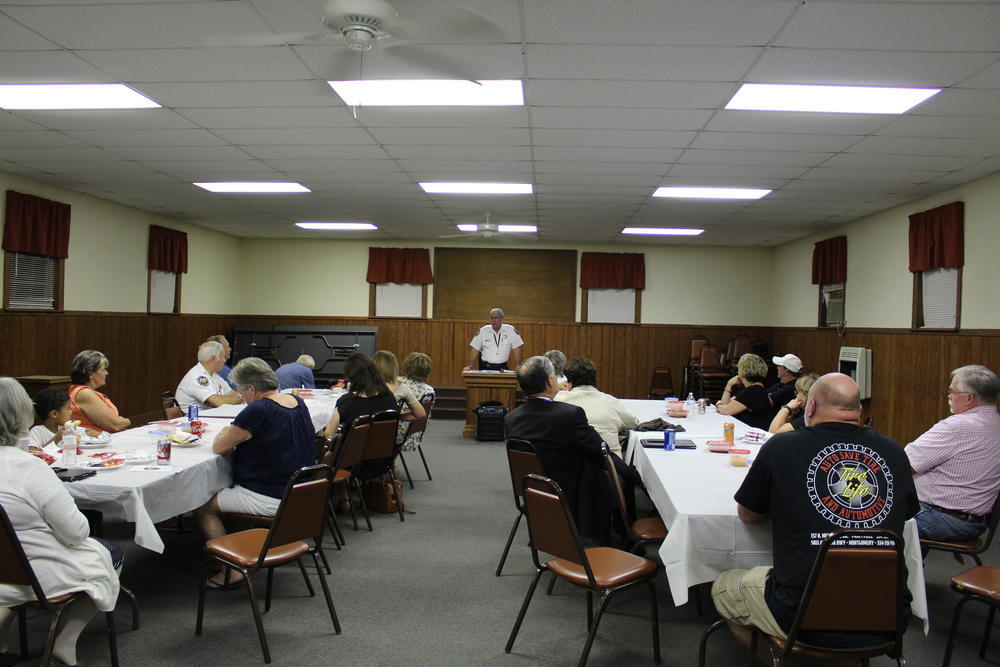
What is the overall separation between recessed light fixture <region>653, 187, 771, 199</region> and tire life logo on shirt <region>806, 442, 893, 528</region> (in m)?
5.53

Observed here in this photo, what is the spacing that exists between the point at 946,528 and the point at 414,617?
2.70 metres

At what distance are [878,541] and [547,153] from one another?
4544 millimetres

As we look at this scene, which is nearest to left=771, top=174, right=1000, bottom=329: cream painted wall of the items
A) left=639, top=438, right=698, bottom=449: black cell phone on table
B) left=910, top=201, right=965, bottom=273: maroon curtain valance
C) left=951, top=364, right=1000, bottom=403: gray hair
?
left=910, top=201, right=965, bottom=273: maroon curtain valance

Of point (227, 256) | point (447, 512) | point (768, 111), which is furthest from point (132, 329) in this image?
point (768, 111)

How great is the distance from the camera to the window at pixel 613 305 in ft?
41.2

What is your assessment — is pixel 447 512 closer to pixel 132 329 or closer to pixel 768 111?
pixel 768 111

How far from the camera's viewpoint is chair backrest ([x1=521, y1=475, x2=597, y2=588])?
2.78m

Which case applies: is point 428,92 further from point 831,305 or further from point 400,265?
point 400,265

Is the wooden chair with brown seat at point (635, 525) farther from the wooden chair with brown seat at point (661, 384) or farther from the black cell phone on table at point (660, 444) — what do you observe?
the wooden chair with brown seat at point (661, 384)

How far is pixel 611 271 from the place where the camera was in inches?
489

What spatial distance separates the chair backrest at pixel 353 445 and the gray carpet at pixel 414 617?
569 mm

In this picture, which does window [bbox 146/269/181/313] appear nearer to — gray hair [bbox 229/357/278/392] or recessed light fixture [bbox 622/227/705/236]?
recessed light fixture [bbox 622/227/705/236]

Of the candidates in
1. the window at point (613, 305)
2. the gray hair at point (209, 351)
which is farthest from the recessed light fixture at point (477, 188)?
the window at point (613, 305)

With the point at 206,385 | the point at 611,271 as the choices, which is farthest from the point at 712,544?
the point at 611,271
